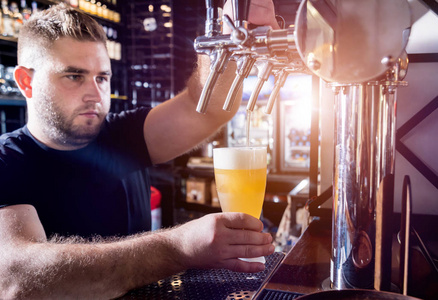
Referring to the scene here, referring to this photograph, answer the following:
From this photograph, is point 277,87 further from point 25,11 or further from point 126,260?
point 25,11

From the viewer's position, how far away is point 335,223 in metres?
0.75

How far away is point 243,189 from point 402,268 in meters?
0.41

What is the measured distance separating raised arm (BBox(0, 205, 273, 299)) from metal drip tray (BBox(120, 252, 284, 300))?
3cm

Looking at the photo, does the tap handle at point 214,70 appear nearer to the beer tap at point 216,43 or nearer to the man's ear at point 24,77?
the beer tap at point 216,43

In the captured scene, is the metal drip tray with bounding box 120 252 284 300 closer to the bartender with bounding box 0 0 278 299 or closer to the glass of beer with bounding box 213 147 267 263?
the glass of beer with bounding box 213 147 267 263

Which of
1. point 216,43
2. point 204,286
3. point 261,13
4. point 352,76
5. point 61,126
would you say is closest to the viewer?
point 352,76

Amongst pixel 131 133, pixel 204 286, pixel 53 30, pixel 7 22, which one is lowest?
pixel 204 286

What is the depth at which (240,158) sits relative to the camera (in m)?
0.90

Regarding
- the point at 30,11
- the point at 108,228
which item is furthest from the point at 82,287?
the point at 30,11

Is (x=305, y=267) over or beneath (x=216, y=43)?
beneath

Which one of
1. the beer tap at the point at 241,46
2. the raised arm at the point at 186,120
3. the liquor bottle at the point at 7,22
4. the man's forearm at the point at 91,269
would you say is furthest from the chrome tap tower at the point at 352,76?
the liquor bottle at the point at 7,22

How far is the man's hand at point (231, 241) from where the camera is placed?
785mm

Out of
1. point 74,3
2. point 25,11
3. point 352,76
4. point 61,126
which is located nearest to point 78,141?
point 61,126

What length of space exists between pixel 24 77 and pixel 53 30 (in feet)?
0.92
